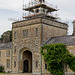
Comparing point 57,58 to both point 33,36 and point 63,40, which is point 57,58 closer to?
point 63,40

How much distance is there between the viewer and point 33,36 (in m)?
33.5

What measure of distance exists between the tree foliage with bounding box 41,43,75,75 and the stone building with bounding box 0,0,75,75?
2310 mm

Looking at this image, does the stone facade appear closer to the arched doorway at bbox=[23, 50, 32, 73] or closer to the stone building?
the stone building

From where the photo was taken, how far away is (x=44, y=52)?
30641 mm

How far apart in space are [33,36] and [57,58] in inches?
290

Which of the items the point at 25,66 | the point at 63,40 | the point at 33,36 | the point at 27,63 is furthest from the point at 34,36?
the point at 25,66

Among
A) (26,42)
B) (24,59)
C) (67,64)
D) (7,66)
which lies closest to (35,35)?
(26,42)

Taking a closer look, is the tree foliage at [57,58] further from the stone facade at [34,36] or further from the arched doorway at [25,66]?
the arched doorway at [25,66]

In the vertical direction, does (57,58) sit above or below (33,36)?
below

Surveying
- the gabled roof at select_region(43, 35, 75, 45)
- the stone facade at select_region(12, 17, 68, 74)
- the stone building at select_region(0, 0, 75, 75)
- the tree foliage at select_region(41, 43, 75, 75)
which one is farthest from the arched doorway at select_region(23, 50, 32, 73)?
the tree foliage at select_region(41, 43, 75, 75)

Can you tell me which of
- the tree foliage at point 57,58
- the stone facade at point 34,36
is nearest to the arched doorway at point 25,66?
the stone facade at point 34,36

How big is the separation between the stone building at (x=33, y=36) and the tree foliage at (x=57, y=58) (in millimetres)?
2310

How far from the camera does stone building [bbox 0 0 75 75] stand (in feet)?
107

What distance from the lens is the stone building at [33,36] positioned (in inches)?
1282
